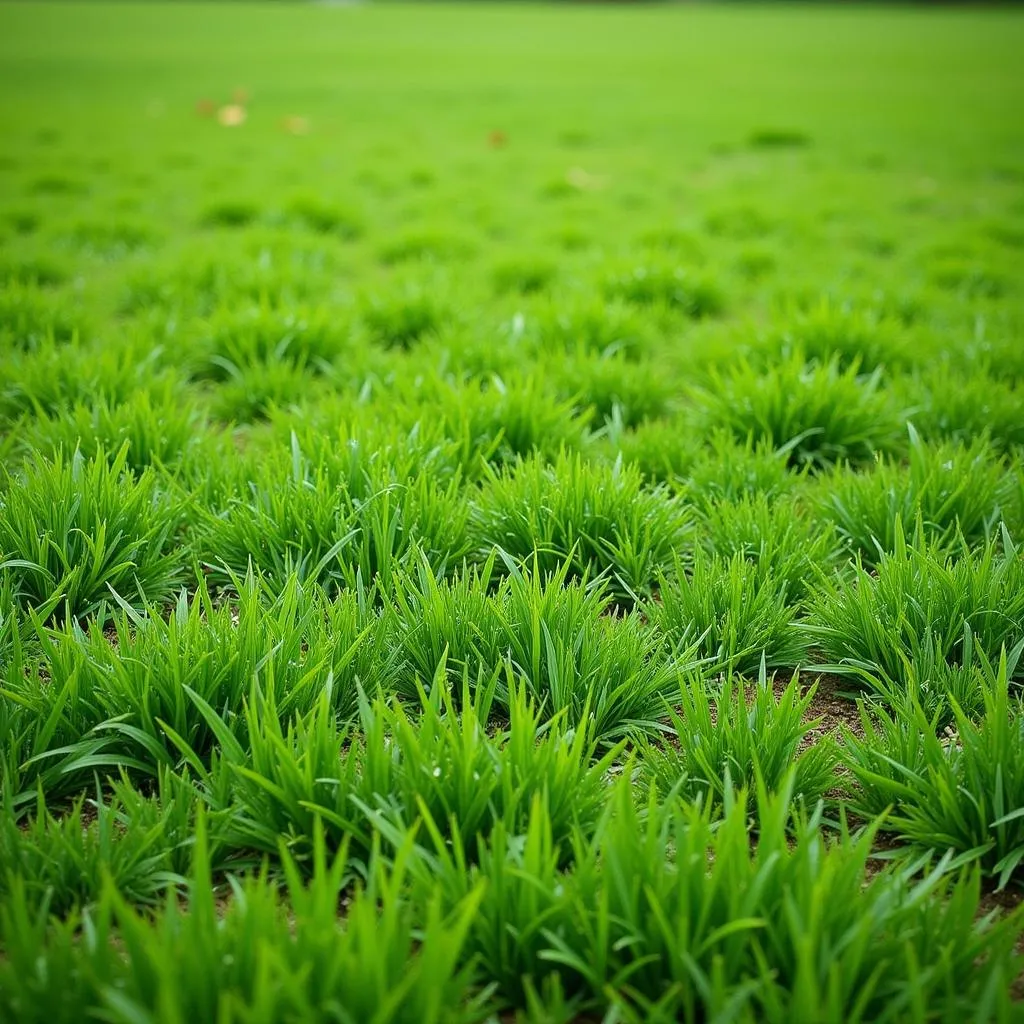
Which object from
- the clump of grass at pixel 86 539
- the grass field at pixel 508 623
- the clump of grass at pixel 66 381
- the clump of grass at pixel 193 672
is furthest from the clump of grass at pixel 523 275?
the clump of grass at pixel 193 672

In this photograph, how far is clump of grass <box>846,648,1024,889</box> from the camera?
150cm

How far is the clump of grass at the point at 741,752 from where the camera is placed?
163 cm

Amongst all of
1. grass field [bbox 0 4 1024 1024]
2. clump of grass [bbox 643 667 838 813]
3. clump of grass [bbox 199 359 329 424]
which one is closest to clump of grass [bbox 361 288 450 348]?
grass field [bbox 0 4 1024 1024]

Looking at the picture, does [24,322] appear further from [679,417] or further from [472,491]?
A: [679,417]

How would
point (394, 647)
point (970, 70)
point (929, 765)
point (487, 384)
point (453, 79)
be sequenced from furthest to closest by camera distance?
point (970, 70), point (453, 79), point (487, 384), point (394, 647), point (929, 765)

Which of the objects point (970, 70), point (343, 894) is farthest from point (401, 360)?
point (970, 70)

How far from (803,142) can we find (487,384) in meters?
6.74

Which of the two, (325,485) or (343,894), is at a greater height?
(325,485)

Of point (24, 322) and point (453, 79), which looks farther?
point (453, 79)

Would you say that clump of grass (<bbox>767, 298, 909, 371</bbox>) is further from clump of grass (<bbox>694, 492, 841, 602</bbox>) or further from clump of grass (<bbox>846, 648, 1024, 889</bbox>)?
clump of grass (<bbox>846, 648, 1024, 889</bbox>)

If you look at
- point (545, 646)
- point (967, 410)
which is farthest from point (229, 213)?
point (545, 646)

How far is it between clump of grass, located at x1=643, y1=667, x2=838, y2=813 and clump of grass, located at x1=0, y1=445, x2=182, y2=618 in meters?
1.18

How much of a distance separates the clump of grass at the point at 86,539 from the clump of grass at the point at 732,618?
115cm

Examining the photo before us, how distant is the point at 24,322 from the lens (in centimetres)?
356
